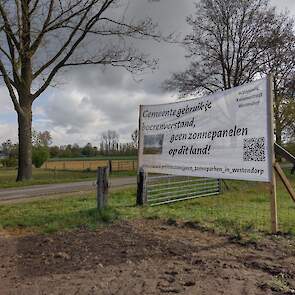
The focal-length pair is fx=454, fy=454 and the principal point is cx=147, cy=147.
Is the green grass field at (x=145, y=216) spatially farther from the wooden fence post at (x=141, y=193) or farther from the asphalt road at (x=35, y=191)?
the asphalt road at (x=35, y=191)

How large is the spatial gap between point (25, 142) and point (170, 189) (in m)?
Answer: 12.2

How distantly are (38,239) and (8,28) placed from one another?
16189 mm

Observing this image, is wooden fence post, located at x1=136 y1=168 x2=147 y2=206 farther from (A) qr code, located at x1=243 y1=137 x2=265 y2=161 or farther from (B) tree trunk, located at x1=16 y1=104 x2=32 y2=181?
(B) tree trunk, located at x1=16 y1=104 x2=32 y2=181

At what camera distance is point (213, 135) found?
8883mm

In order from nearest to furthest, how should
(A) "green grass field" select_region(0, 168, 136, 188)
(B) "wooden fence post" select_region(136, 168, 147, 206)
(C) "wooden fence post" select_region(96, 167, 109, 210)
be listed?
(C) "wooden fence post" select_region(96, 167, 109, 210)
(B) "wooden fence post" select_region(136, 168, 147, 206)
(A) "green grass field" select_region(0, 168, 136, 188)

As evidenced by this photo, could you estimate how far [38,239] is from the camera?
7.14 meters

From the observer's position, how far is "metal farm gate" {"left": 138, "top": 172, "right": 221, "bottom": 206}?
11.2 metres

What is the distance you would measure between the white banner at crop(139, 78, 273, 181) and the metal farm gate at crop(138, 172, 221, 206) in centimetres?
64

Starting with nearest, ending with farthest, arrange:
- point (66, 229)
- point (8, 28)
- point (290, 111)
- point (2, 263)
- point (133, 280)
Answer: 1. point (133, 280)
2. point (2, 263)
3. point (66, 229)
4. point (8, 28)
5. point (290, 111)

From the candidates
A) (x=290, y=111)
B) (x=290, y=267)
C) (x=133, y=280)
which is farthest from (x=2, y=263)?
(x=290, y=111)

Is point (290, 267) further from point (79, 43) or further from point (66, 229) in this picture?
point (79, 43)

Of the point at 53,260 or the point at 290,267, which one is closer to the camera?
the point at 290,267

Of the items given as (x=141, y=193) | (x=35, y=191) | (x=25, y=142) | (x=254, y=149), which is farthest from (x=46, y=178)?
(x=254, y=149)

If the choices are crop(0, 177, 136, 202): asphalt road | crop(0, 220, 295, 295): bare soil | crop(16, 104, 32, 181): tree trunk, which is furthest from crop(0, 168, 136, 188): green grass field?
crop(0, 220, 295, 295): bare soil
